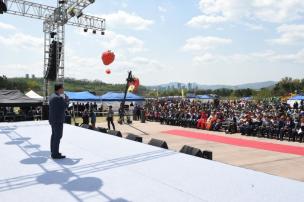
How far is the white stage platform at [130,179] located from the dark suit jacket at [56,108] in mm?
764

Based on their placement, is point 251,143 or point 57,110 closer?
point 57,110

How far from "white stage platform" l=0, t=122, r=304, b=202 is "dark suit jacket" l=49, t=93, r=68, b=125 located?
76cm

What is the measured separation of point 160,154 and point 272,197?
2.96 meters

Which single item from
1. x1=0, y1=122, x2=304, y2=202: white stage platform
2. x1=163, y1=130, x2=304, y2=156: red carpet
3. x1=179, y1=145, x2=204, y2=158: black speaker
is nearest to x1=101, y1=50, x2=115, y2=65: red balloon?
x1=163, y1=130, x2=304, y2=156: red carpet

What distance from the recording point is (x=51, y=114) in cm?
588

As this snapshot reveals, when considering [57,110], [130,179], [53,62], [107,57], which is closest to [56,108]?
[57,110]

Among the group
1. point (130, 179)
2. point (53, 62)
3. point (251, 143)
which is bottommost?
point (251, 143)

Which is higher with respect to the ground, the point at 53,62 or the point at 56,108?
the point at 53,62

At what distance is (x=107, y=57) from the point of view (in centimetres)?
1752

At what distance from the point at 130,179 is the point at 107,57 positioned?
44.1 ft

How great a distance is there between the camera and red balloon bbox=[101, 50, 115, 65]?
17.4 metres

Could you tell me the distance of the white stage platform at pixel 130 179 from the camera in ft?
12.9

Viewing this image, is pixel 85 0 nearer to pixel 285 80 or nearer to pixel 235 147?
pixel 235 147

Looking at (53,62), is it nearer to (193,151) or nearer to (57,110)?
(57,110)
